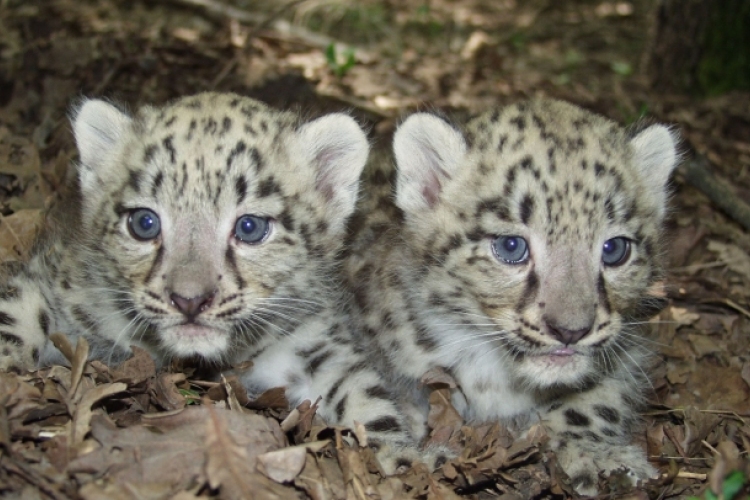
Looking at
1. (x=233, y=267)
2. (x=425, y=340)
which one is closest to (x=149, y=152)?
(x=233, y=267)

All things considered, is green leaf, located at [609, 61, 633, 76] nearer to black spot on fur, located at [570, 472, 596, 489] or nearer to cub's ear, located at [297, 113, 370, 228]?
cub's ear, located at [297, 113, 370, 228]

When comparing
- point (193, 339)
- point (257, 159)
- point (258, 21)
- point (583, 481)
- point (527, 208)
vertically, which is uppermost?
point (258, 21)

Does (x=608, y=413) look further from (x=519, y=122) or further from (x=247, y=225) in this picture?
(x=247, y=225)

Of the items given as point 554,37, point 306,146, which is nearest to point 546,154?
point 306,146

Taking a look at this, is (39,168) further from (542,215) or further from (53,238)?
(542,215)

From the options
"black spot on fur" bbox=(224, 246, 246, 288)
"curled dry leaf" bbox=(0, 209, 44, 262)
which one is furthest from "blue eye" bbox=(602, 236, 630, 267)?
"curled dry leaf" bbox=(0, 209, 44, 262)

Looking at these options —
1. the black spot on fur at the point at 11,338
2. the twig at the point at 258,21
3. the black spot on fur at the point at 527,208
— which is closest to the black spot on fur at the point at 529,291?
the black spot on fur at the point at 527,208

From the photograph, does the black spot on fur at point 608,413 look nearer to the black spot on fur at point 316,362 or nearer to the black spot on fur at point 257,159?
the black spot on fur at point 316,362
